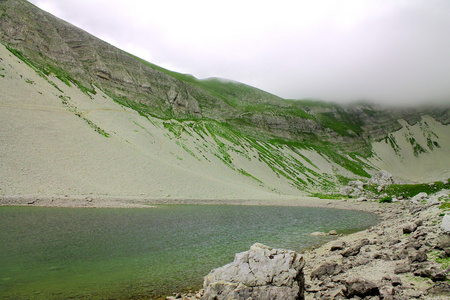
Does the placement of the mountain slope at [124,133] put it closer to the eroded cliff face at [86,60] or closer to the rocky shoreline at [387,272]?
the eroded cliff face at [86,60]

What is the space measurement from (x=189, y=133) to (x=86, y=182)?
55890 millimetres

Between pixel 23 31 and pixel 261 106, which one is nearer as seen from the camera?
pixel 23 31

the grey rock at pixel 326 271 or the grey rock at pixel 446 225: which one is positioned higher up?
the grey rock at pixel 446 225

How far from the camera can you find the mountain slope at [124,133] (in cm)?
4859

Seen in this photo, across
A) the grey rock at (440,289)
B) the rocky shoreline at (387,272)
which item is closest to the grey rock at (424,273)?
the rocky shoreline at (387,272)

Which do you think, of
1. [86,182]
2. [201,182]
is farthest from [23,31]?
[201,182]

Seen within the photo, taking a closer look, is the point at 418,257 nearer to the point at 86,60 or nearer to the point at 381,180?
the point at 381,180

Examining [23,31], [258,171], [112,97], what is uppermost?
[23,31]

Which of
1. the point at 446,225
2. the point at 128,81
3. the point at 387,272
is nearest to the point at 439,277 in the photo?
the point at 387,272

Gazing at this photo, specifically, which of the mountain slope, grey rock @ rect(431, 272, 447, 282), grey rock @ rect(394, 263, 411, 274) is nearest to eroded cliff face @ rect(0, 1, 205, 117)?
the mountain slope

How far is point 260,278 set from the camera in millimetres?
10047

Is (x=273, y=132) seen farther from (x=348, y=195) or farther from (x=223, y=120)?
(x=348, y=195)

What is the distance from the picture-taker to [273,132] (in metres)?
149

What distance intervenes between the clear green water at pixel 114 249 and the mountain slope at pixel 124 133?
54.0 ft
